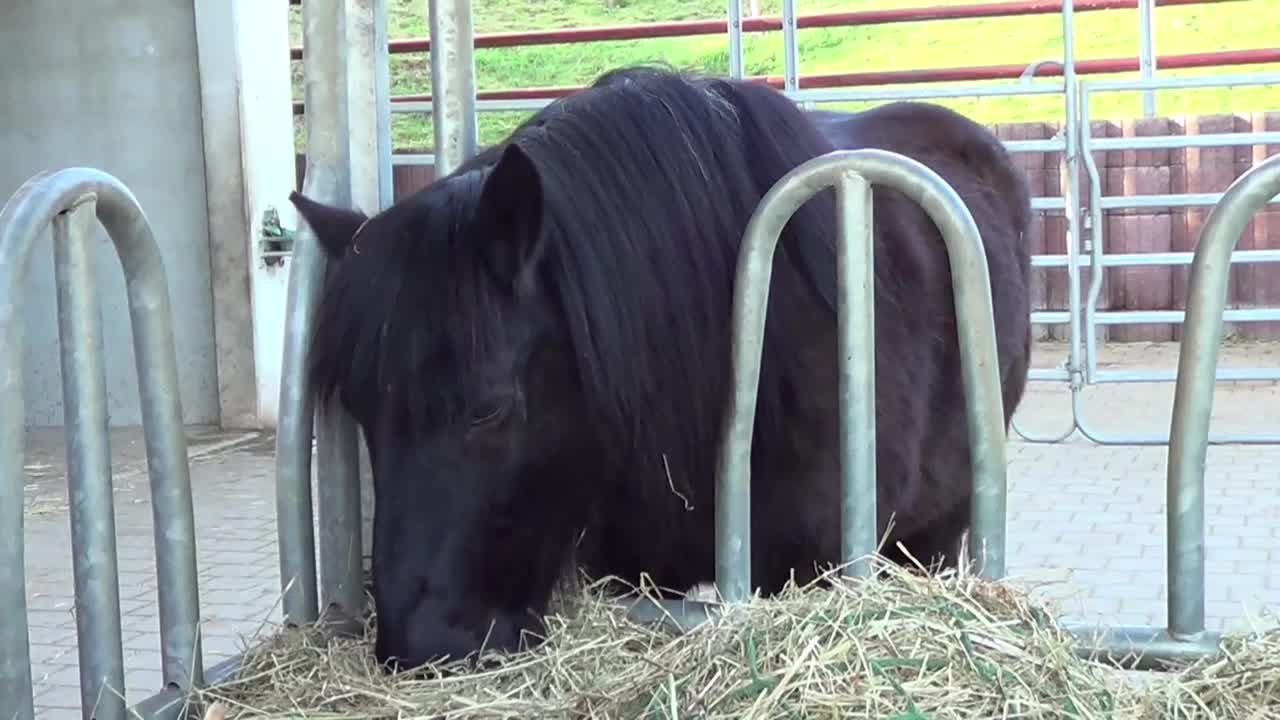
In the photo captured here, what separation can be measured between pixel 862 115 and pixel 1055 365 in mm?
5611

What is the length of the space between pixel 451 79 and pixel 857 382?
1063mm

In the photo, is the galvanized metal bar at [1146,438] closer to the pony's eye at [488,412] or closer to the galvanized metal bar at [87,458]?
the pony's eye at [488,412]

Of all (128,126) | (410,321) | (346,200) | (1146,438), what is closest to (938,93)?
(1146,438)

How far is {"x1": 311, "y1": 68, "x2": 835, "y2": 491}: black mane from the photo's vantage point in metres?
2.00

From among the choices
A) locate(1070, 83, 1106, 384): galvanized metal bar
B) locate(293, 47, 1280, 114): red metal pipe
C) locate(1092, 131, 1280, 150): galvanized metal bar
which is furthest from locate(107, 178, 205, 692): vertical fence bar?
locate(293, 47, 1280, 114): red metal pipe

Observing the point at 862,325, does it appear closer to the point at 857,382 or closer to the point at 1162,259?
the point at 857,382

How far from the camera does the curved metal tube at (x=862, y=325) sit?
77.5 inches

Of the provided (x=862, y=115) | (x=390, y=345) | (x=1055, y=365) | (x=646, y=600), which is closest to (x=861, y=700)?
(x=646, y=600)

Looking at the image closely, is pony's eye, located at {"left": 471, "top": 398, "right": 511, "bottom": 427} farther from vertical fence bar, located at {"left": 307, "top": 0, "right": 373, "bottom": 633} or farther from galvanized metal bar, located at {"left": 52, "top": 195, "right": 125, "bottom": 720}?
galvanized metal bar, located at {"left": 52, "top": 195, "right": 125, "bottom": 720}

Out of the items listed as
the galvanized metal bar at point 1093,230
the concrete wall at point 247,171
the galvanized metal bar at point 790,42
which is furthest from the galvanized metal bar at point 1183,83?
the concrete wall at point 247,171

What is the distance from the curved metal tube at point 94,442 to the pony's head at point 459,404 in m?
0.26

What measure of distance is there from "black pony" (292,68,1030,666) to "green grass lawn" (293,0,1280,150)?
10.5 m

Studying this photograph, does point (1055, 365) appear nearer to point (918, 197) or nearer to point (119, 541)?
point (119, 541)

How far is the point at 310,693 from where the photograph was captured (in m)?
2.00
